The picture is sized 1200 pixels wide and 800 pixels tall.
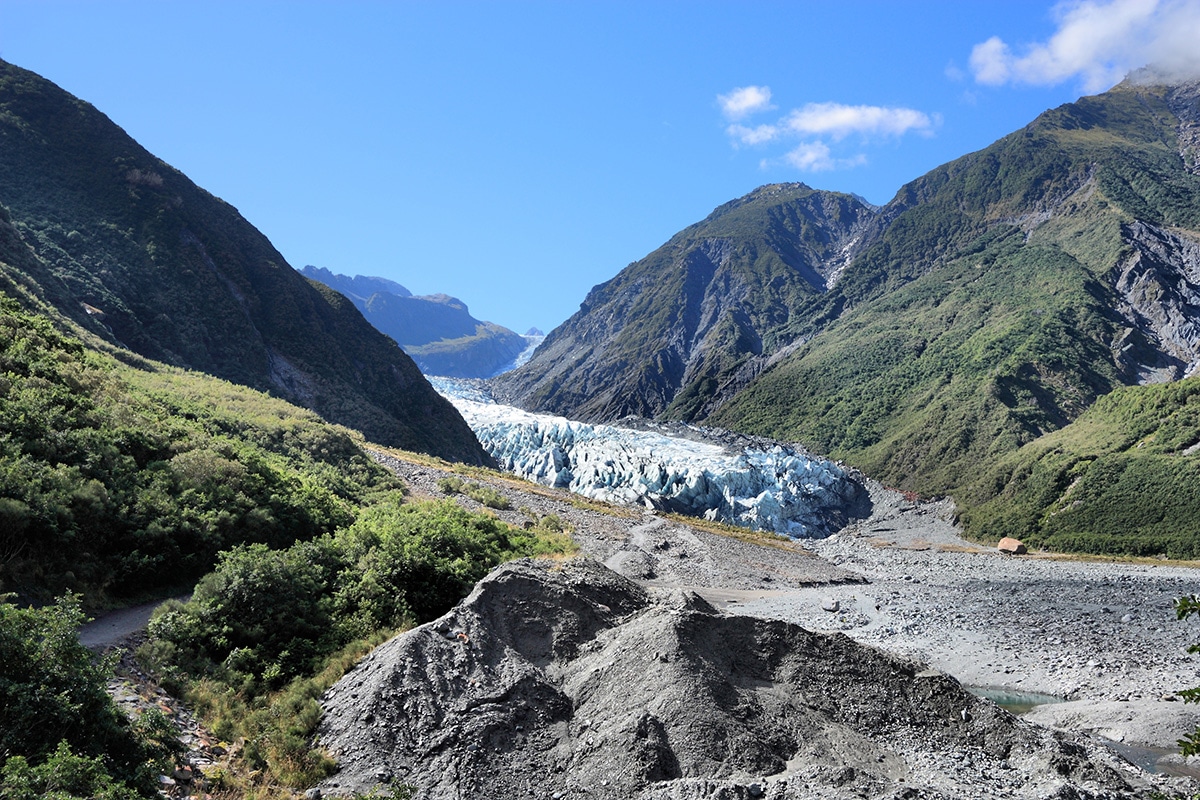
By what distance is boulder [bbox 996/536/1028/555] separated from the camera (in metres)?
71.6

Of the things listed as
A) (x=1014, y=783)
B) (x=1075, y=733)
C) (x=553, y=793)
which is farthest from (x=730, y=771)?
(x=1075, y=733)

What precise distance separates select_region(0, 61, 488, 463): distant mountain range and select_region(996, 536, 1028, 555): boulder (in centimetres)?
5792

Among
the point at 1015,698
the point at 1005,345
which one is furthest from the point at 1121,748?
the point at 1005,345

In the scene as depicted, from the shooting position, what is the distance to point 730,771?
10.8 meters

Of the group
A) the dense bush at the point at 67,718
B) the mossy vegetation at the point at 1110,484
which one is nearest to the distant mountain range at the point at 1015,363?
the mossy vegetation at the point at 1110,484

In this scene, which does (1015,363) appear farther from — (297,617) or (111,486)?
(111,486)

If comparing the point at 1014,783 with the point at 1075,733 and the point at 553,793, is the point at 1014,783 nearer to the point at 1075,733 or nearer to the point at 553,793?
the point at 553,793

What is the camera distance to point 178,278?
68250mm

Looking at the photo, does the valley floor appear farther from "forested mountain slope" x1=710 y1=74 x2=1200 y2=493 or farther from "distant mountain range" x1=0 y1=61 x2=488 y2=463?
"forested mountain slope" x1=710 y1=74 x2=1200 y2=493

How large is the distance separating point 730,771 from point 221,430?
81.5 ft

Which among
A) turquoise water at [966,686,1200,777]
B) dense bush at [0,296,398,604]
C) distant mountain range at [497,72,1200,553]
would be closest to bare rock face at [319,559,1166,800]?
turquoise water at [966,686,1200,777]

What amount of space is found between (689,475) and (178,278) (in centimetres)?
5921

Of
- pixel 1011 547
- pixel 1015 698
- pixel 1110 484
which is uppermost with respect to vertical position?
pixel 1015 698

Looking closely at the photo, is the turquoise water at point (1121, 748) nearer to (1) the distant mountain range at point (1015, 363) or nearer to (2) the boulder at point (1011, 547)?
(2) the boulder at point (1011, 547)
